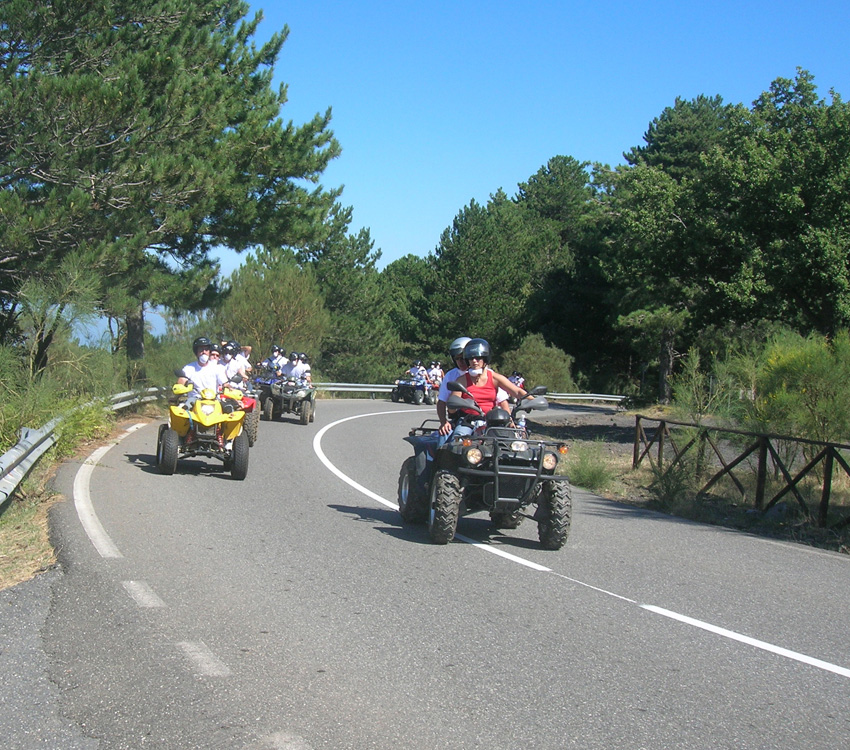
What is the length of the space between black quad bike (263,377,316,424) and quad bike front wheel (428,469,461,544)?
16323 mm

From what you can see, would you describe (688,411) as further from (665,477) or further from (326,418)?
(326,418)

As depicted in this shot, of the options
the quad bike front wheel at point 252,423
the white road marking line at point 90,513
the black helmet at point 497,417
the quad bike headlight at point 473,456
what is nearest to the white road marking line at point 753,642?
the quad bike headlight at point 473,456

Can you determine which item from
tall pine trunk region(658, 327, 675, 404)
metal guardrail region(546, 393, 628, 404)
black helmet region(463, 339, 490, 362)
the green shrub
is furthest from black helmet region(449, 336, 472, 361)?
metal guardrail region(546, 393, 628, 404)

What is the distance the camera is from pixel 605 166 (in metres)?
47.7

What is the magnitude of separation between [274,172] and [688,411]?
15248 millimetres

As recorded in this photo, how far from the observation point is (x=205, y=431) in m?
13.2

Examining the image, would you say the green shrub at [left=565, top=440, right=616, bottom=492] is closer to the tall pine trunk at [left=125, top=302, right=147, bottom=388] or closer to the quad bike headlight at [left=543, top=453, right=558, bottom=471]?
the quad bike headlight at [left=543, top=453, right=558, bottom=471]

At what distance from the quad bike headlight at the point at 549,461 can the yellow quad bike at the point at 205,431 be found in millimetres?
5551

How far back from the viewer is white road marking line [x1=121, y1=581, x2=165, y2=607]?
651 centimetres

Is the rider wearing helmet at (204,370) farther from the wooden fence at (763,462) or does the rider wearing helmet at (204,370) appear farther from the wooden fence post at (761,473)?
the wooden fence post at (761,473)

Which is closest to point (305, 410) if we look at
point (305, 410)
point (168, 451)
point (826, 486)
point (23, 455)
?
point (305, 410)

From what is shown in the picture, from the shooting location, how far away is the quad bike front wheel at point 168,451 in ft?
42.6

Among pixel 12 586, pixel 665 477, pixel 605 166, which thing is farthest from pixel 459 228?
pixel 12 586

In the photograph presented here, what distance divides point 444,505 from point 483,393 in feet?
4.80
